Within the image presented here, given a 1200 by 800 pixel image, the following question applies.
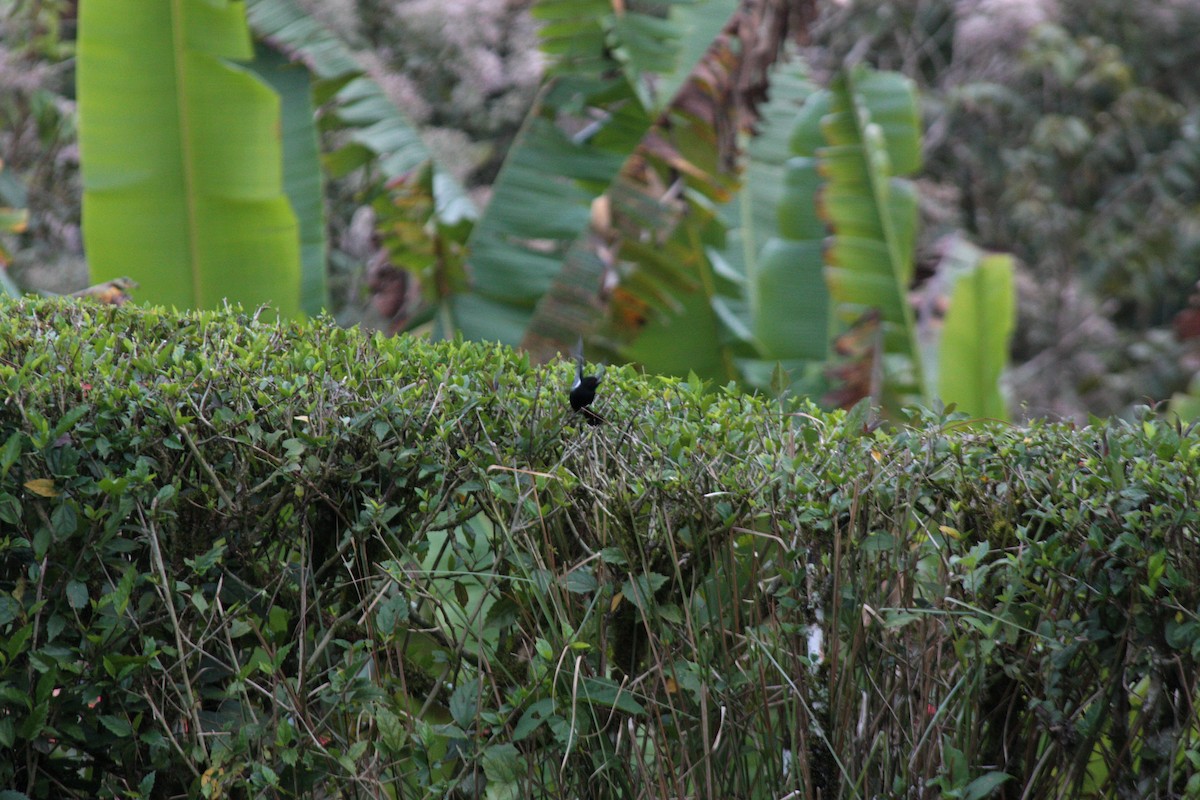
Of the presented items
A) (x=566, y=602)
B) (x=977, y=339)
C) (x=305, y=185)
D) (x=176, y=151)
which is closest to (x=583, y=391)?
(x=566, y=602)

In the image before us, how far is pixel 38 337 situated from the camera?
8.64 feet

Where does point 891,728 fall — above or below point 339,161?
above

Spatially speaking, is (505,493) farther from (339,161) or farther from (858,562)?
(339,161)

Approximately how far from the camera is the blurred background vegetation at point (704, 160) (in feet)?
20.1

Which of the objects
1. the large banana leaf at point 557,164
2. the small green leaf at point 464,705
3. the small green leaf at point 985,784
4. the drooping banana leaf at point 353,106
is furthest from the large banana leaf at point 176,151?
the small green leaf at point 985,784

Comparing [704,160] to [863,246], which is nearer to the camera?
[704,160]

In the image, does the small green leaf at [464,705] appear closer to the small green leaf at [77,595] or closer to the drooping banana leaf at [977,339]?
the small green leaf at [77,595]

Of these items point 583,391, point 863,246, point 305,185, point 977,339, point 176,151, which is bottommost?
point 977,339

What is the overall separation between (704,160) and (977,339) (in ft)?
6.41

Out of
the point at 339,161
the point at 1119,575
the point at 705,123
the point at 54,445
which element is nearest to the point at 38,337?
the point at 54,445

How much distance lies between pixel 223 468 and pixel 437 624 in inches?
21.7

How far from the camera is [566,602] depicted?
227cm

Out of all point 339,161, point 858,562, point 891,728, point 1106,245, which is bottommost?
point 1106,245

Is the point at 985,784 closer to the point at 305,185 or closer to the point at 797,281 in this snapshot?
the point at 305,185
